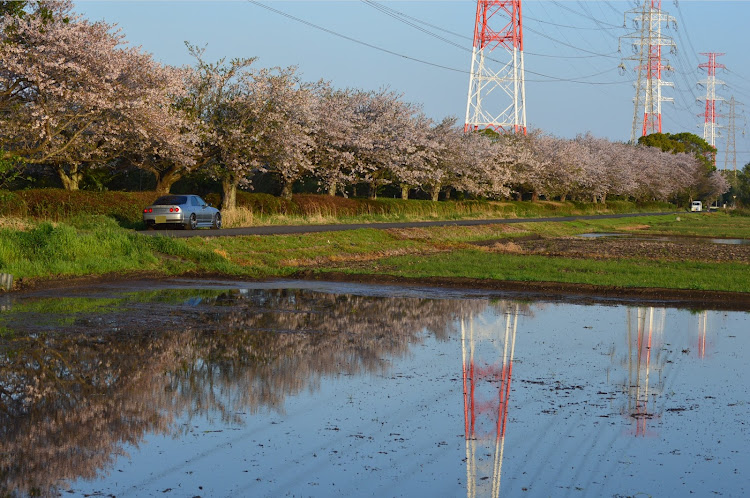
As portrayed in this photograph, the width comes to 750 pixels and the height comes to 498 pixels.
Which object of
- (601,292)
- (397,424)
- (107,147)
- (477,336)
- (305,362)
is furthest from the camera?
(107,147)

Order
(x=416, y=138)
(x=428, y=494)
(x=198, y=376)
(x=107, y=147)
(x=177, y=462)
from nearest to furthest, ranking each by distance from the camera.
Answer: (x=428, y=494), (x=177, y=462), (x=198, y=376), (x=107, y=147), (x=416, y=138)

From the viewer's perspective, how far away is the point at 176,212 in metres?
36.0

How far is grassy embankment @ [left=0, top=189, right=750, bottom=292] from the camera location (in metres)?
22.3

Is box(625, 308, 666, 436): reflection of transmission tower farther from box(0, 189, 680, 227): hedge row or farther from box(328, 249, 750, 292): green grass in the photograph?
box(0, 189, 680, 227): hedge row

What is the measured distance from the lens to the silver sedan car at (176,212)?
35969 millimetres

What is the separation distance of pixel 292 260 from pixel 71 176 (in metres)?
19.0

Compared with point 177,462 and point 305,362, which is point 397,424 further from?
point 305,362

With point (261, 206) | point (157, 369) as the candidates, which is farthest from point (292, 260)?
point (261, 206)

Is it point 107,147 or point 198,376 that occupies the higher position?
point 107,147

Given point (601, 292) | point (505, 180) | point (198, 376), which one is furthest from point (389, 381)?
point (505, 180)

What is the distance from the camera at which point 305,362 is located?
11609 millimetres

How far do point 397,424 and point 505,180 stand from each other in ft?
236

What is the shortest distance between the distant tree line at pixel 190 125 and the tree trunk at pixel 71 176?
0.07 metres

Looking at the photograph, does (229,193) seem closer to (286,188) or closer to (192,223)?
(286,188)
